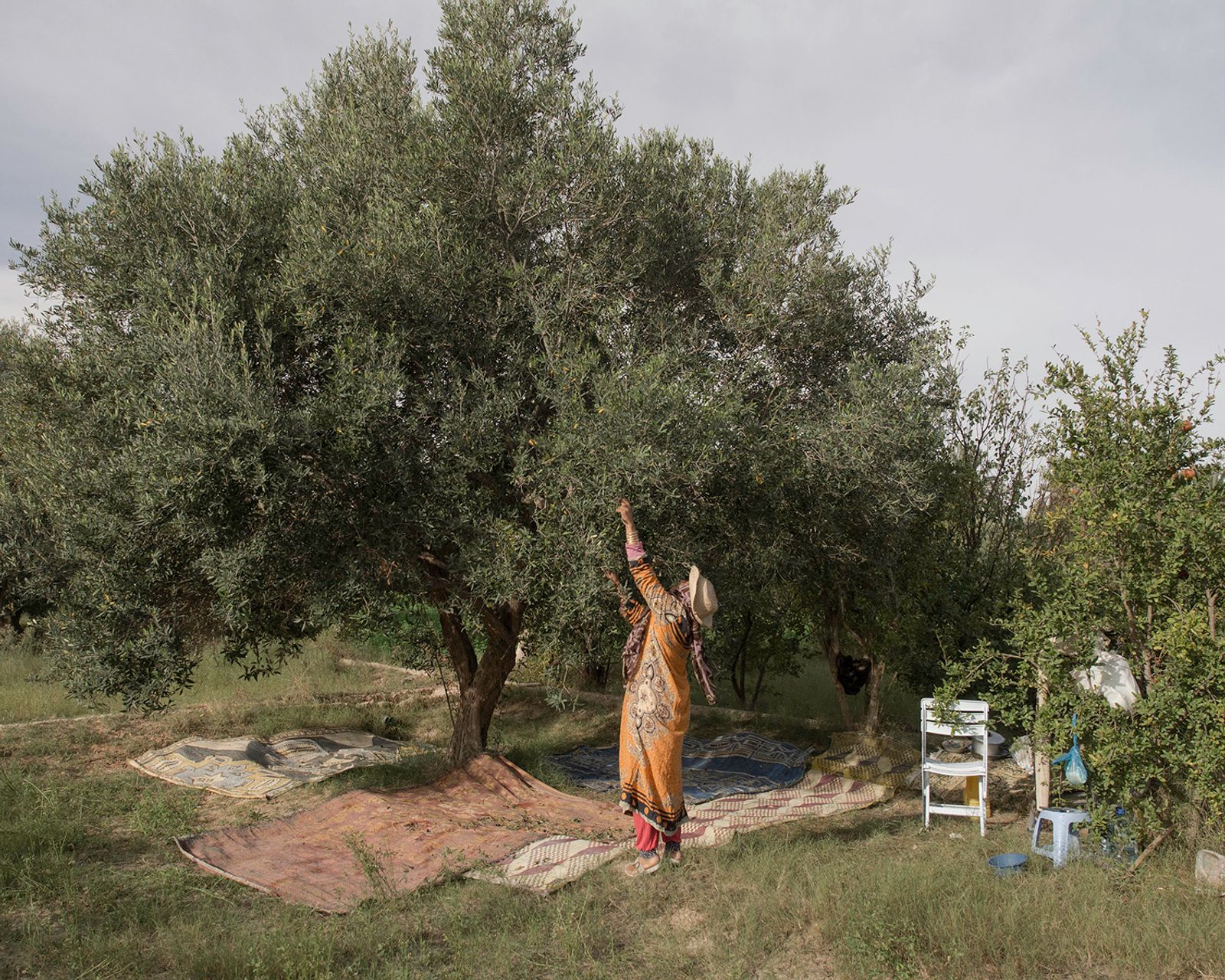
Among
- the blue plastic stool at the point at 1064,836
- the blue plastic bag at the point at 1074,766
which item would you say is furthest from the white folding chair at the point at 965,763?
the blue plastic stool at the point at 1064,836

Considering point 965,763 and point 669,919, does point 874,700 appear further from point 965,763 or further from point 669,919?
point 669,919

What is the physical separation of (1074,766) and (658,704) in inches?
127

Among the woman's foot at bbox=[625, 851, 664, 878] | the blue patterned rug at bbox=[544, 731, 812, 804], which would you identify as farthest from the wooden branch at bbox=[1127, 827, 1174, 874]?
the blue patterned rug at bbox=[544, 731, 812, 804]

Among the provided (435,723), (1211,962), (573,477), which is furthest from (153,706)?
(1211,962)

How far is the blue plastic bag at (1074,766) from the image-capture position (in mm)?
6777

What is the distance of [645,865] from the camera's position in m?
6.51

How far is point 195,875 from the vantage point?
266 inches

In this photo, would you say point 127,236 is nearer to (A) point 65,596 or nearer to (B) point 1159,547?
(A) point 65,596

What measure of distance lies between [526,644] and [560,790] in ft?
5.07

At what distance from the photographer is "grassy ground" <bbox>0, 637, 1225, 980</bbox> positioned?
488cm

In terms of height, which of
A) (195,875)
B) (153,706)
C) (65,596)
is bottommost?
(195,875)

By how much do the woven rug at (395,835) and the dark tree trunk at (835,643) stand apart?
154 inches

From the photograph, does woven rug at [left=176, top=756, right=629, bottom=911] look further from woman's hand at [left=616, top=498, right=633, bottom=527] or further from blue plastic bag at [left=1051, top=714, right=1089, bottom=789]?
blue plastic bag at [left=1051, top=714, right=1089, bottom=789]

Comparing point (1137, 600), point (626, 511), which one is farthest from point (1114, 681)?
point (626, 511)
